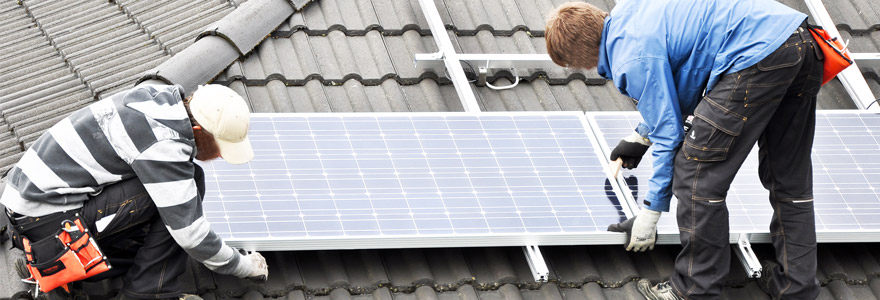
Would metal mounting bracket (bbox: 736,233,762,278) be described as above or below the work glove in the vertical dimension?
below

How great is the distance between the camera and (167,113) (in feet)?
12.8

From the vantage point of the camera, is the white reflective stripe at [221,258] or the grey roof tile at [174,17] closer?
the white reflective stripe at [221,258]

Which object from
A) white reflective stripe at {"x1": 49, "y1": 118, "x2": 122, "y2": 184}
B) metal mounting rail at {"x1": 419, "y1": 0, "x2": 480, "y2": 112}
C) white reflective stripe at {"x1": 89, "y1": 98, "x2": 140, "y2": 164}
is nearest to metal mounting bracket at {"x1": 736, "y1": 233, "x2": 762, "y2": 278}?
metal mounting rail at {"x1": 419, "y1": 0, "x2": 480, "y2": 112}

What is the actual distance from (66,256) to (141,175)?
18.4 inches

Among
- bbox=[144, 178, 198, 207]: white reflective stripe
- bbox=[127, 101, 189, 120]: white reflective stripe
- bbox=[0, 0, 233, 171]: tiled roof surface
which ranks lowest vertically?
bbox=[144, 178, 198, 207]: white reflective stripe

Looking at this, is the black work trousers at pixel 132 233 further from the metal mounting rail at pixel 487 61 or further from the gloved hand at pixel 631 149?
→ the gloved hand at pixel 631 149

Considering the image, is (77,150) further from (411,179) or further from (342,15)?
(342,15)

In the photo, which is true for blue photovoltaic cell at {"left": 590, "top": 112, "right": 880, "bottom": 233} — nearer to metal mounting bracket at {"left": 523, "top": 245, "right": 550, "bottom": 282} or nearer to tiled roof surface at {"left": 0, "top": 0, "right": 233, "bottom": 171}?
metal mounting bracket at {"left": 523, "top": 245, "right": 550, "bottom": 282}

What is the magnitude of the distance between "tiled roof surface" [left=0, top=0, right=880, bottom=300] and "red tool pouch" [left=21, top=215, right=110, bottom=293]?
12.6 inches

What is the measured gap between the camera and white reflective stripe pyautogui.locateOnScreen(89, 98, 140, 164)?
387 cm

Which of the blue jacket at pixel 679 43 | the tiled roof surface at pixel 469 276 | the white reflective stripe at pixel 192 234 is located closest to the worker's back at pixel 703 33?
the blue jacket at pixel 679 43

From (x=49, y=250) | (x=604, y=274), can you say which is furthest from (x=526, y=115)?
(x=49, y=250)

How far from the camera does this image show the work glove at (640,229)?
177 inches

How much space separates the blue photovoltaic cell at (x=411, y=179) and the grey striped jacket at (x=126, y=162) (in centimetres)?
40
